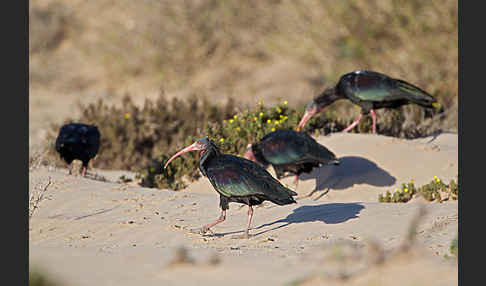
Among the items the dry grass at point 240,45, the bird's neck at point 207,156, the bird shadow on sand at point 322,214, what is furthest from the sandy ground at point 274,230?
the dry grass at point 240,45

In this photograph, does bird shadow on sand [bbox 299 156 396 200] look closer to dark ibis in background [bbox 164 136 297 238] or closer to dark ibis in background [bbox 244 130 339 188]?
dark ibis in background [bbox 244 130 339 188]

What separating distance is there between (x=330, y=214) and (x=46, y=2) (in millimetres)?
26342

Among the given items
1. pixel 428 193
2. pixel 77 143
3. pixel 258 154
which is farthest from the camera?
pixel 77 143

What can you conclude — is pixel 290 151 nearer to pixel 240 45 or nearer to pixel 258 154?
pixel 258 154

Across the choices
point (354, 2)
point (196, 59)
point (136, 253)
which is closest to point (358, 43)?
point (354, 2)

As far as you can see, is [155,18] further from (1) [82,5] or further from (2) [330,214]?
(2) [330,214]

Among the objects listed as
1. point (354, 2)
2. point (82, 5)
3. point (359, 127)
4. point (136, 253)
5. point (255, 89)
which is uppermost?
point (82, 5)

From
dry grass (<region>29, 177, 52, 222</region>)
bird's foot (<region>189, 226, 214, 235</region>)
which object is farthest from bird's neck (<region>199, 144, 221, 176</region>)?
dry grass (<region>29, 177, 52, 222</region>)

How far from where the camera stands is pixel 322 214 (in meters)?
7.72

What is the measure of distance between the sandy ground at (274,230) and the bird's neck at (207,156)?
0.72m

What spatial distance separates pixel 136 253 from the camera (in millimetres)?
5871

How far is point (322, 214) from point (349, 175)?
2.83 m

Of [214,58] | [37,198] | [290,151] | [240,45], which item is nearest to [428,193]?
[290,151]

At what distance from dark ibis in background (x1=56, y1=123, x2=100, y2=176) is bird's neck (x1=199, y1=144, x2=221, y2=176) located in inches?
157
